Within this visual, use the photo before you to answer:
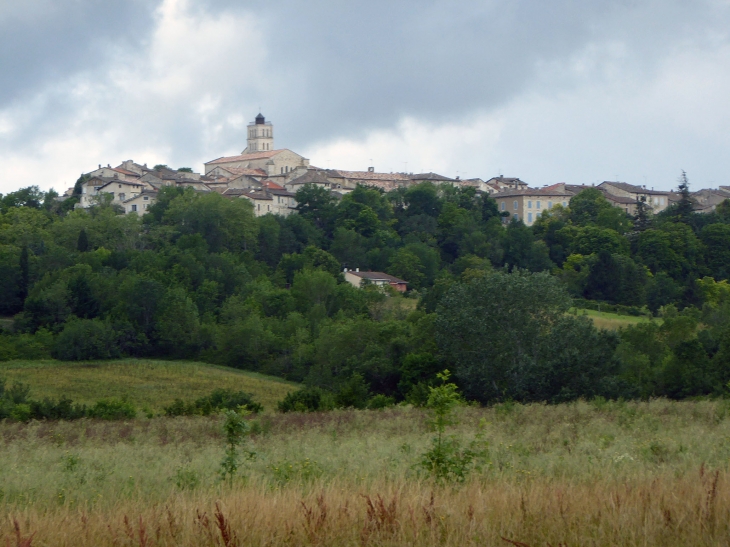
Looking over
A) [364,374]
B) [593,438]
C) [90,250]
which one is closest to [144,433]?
[593,438]

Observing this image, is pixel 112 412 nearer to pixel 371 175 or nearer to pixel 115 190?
pixel 115 190

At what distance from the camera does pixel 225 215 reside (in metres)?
76.4

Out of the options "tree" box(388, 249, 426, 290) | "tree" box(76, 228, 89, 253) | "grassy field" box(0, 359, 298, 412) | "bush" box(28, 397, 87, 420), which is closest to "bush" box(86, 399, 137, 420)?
"bush" box(28, 397, 87, 420)

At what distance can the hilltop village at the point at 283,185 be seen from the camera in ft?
303

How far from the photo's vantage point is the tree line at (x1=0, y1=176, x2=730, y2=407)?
30484mm

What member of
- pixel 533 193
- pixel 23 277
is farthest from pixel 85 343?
pixel 533 193

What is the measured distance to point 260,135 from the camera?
14150cm

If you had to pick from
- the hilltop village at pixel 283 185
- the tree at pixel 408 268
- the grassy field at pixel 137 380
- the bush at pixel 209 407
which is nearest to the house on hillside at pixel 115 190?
the hilltop village at pixel 283 185

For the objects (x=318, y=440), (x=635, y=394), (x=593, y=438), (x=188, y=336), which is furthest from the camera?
(x=188, y=336)

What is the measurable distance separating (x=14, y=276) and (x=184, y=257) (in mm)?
11863

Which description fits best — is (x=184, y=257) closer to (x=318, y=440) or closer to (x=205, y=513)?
(x=318, y=440)

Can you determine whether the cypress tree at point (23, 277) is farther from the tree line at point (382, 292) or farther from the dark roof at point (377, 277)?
the dark roof at point (377, 277)

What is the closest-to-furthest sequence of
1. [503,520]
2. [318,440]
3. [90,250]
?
[503,520], [318,440], [90,250]

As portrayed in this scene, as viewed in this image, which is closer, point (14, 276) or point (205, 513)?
point (205, 513)
